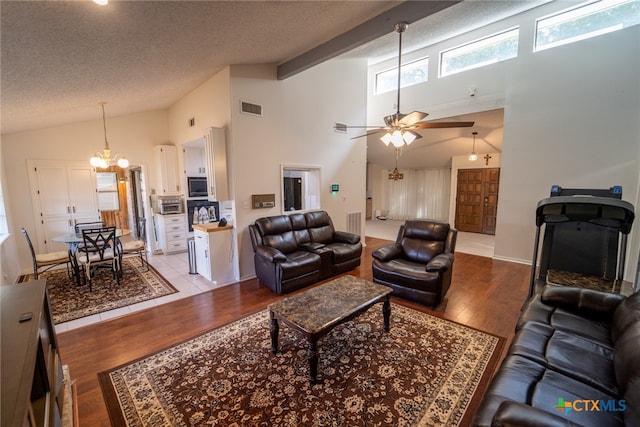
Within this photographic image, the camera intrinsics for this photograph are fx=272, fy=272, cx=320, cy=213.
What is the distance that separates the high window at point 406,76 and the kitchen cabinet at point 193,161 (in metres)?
4.79

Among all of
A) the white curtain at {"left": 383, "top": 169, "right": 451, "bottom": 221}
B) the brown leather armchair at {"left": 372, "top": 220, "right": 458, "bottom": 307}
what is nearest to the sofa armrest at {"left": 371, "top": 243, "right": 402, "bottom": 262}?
the brown leather armchair at {"left": 372, "top": 220, "right": 458, "bottom": 307}

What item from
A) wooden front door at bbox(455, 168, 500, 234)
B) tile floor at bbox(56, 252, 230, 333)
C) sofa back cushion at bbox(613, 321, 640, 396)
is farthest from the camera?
wooden front door at bbox(455, 168, 500, 234)

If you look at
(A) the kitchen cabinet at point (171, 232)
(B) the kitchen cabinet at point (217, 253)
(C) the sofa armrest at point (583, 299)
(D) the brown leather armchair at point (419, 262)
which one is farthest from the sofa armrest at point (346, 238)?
(A) the kitchen cabinet at point (171, 232)

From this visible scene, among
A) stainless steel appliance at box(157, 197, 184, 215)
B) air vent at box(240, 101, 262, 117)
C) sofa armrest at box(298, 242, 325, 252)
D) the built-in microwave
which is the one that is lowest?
sofa armrest at box(298, 242, 325, 252)

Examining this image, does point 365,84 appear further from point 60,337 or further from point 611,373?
point 60,337

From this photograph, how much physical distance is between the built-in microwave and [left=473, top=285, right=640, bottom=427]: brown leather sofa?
5830 mm

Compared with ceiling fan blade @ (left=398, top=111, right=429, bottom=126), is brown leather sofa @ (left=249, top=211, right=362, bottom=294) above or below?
below

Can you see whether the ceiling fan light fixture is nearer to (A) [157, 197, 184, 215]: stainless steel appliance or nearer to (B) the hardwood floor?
(B) the hardwood floor

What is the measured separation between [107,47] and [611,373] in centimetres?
455

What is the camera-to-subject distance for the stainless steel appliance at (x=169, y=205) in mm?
5797

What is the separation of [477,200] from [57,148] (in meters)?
10.1

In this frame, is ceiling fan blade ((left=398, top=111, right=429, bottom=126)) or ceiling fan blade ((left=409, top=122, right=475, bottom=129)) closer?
ceiling fan blade ((left=398, top=111, right=429, bottom=126))

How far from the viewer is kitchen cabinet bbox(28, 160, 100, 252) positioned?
498cm

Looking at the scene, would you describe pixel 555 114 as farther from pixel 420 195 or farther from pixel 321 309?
pixel 420 195
